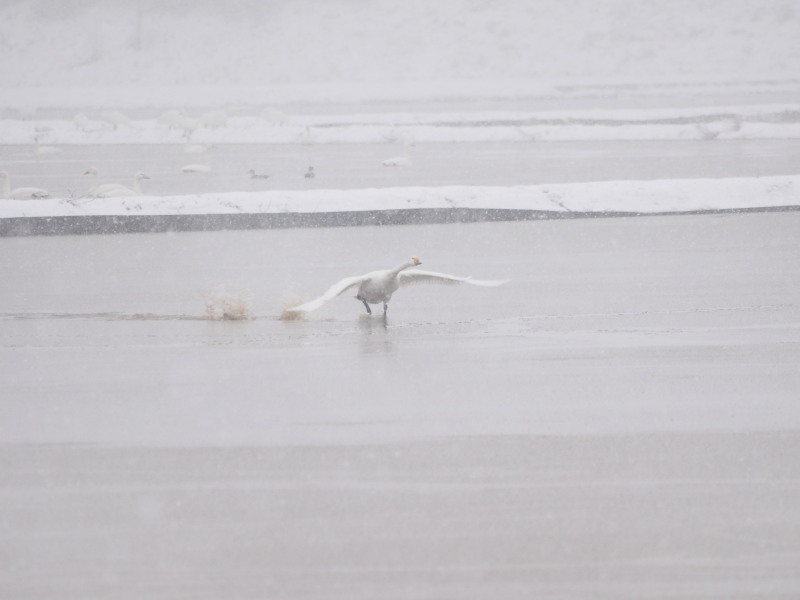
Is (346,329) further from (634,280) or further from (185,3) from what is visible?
(185,3)

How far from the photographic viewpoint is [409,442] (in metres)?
7.13

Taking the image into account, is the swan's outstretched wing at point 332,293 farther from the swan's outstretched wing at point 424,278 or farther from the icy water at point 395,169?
the icy water at point 395,169

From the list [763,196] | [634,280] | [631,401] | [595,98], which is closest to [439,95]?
[595,98]

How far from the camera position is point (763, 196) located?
70.4 feet

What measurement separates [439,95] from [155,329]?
9069cm

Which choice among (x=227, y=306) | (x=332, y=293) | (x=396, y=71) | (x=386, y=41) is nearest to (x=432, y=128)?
(x=227, y=306)

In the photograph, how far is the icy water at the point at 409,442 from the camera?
5.27 m

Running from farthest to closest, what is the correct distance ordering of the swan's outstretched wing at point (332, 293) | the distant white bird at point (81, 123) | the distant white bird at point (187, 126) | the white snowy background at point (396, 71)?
the distant white bird at point (81, 123), the white snowy background at point (396, 71), the distant white bird at point (187, 126), the swan's outstretched wing at point (332, 293)

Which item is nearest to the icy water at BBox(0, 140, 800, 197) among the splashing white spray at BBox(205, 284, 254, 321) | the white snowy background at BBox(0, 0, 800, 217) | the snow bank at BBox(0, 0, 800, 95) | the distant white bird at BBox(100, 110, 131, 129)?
the white snowy background at BBox(0, 0, 800, 217)

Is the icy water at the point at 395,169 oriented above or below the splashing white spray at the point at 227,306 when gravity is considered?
above

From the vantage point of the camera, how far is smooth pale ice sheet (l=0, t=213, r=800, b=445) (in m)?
7.74

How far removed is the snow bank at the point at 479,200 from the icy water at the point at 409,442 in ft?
20.3

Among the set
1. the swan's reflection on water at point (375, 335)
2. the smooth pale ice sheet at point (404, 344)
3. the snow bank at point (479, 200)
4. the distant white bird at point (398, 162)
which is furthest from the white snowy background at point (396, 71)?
the swan's reflection on water at point (375, 335)

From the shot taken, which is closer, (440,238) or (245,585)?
(245,585)
